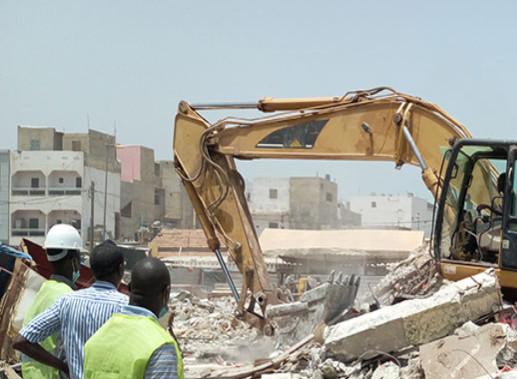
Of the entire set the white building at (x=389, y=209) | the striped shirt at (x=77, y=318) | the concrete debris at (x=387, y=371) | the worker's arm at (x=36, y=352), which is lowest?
the white building at (x=389, y=209)

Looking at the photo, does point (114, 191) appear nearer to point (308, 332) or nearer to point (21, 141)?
point (21, 141)

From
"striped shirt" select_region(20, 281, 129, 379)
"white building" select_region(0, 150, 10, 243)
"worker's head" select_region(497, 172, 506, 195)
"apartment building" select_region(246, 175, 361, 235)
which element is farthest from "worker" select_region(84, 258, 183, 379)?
"apartment building" select_region(246, 175, 361, 235)

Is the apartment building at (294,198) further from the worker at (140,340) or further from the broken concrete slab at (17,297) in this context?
the worker at (140,340)

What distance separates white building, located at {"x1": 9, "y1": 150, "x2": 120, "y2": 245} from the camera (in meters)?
56.6

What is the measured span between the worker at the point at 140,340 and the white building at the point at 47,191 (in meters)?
54.4

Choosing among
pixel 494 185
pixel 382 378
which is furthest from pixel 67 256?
pixel 494 185

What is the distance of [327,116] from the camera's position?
35.6 feet

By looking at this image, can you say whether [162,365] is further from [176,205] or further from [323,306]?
[176,205]

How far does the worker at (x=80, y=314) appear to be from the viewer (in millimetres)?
4031

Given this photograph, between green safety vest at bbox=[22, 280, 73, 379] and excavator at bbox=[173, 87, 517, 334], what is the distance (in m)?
4.97

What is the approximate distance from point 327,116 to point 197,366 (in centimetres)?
378

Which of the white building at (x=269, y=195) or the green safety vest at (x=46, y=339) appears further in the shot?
the white building at (x=269, y=195)

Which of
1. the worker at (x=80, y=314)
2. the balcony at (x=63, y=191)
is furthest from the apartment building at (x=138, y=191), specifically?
the worker at (x=80, y=314)

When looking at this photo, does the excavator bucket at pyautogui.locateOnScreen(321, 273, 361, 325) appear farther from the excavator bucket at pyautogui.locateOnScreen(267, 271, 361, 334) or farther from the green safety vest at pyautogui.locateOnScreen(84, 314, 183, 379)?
the green safety vest at pyautogui.locateOnScreen(84, 314, 183, 379)
